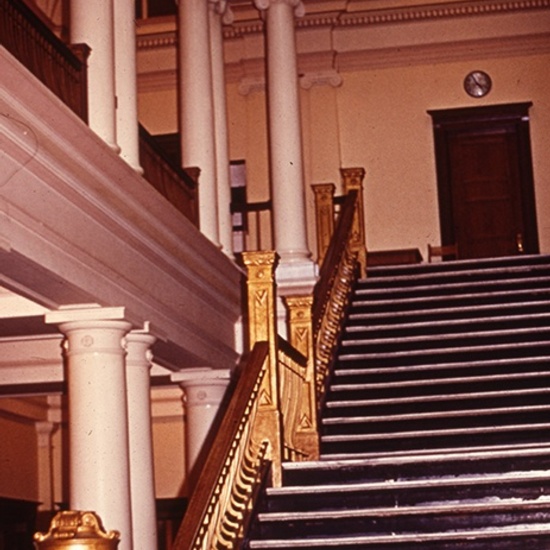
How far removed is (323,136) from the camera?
15977 mm

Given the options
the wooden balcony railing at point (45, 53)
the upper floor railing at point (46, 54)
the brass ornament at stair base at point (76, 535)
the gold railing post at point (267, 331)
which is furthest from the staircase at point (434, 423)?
the wooden balcony railing at point (45, 53)

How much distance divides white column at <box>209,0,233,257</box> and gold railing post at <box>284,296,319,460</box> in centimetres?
425

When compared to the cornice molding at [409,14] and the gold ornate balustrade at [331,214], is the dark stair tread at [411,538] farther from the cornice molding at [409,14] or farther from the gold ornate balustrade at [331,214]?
the cornice molding at [409,14]

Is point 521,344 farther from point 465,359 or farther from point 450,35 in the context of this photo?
point 450,35

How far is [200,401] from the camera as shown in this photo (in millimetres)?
12297

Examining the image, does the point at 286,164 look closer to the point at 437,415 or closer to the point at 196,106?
the point at 196,106

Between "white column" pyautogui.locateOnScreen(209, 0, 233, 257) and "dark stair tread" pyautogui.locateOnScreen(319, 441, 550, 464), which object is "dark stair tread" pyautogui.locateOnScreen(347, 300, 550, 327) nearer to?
"white column" pyautogui.locateOnScreen(209, 0, 233, 257)

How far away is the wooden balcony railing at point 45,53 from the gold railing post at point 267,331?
201cm

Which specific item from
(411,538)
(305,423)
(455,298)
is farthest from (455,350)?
(411,538)

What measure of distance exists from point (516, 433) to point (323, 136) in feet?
27.5

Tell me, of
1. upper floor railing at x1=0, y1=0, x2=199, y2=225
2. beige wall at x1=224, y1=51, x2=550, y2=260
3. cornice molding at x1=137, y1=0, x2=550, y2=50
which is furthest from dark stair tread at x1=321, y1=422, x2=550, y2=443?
cornice molding at x1=137, y1=0, x2=550, y2=50

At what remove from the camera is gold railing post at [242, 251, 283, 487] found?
7234 millimetres

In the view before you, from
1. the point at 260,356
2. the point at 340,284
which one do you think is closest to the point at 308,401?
the point at 260,356

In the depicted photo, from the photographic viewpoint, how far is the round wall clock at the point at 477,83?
15766 mm
